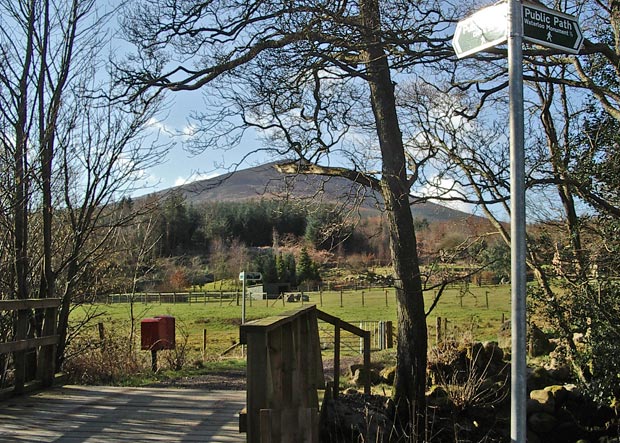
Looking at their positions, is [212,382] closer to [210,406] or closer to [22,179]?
[210,406]

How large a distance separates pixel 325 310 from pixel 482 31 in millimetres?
28797

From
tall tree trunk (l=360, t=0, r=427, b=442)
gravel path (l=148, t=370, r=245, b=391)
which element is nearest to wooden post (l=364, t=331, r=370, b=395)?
tall tree trunk (l=360, t=0, r=427, b=442)

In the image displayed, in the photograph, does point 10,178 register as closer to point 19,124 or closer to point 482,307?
point 19,124

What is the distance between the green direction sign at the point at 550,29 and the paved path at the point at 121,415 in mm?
3772

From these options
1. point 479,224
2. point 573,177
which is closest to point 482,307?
point 479,224

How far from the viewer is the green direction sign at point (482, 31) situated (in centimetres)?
262

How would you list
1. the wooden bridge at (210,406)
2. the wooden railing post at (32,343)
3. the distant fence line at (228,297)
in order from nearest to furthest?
the wooden bridge at (210,406) → the wooden railing post at (32,343) → the distant fence line at (228,297)

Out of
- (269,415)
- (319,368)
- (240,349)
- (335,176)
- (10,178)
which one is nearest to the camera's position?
(269,415)

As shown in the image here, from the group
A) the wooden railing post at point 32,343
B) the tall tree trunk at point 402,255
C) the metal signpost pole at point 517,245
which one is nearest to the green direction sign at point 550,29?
the metal signpost pole at point 517,245

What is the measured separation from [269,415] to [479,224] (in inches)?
265

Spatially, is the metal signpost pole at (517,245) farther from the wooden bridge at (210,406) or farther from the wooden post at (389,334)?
the wooden post at (389,334)

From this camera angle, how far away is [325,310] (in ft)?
102

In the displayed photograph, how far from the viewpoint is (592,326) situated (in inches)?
276

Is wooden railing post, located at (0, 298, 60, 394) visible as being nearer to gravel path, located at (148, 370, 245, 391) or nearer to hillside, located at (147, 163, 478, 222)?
gravel path, located at (148, 370, 245, 391)
